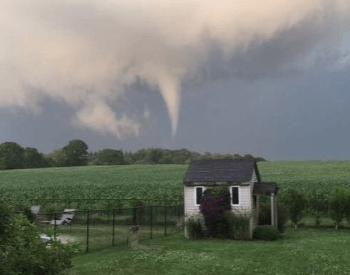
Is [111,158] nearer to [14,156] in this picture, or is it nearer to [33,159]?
[33,159]

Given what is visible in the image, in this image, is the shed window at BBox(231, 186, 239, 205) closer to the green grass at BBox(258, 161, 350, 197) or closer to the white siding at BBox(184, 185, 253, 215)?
the white siding at BBox(184, 185, 253, 215)

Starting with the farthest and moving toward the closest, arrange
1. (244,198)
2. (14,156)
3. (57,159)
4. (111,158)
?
(57,159), (111,158), (14,156), (244,198)

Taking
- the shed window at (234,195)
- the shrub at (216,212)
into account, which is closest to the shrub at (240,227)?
the shrub at (216,212)

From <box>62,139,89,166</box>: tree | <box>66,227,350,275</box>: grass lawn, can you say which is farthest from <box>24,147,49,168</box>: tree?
<box>66,227,350,275</box>: grass lawn

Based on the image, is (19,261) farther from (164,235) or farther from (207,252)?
(164,235)

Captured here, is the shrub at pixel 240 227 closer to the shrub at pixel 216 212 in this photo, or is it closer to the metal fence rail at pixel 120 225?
the shrub at pixel 216 212

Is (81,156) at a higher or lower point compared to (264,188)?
higher

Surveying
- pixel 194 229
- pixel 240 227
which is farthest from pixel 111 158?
pixel 240 227

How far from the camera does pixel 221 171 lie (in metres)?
26.3

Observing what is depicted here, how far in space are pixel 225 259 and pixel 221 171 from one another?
930 centimetres

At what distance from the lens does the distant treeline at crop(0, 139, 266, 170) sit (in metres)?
124

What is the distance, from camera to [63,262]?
7004 mm

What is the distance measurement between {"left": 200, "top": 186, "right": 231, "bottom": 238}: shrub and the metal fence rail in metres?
2.86

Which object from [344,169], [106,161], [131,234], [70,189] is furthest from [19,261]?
[106,161]
